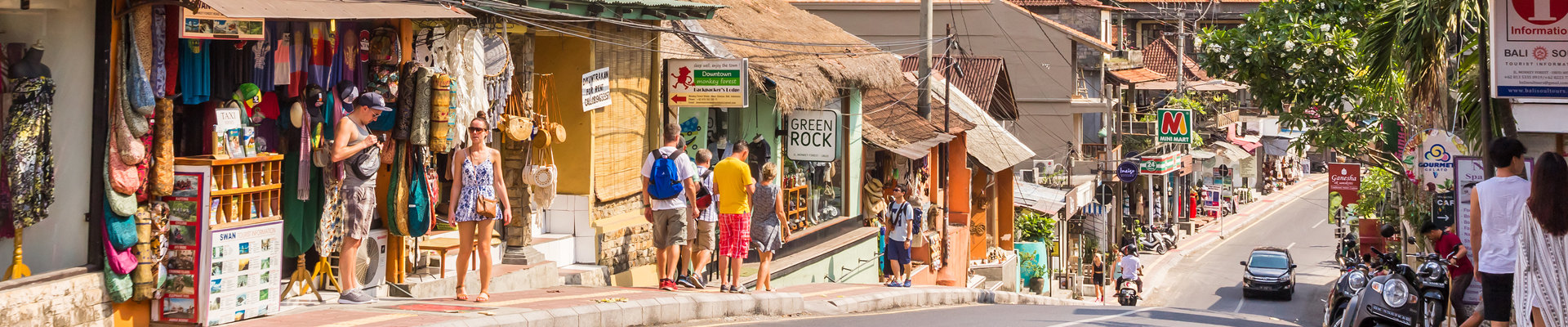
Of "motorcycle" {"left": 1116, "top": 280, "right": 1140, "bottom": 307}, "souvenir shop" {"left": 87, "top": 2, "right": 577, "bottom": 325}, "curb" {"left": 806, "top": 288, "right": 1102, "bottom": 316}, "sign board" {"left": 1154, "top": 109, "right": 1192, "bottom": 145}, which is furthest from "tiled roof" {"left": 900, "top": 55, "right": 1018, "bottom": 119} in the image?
"souvenir shop" {"left": 87, "top": 2, "right": 577, "bottom": 325}

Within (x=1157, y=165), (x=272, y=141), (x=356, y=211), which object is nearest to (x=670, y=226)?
(x=356, y=211)

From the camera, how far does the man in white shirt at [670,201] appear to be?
10258 millimetres

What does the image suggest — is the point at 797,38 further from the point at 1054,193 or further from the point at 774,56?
the point at 1054,193

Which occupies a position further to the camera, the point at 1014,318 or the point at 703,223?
the point at 1014,318

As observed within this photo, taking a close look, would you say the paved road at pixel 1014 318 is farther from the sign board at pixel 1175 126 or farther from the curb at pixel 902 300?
the sign board at pixel 1175 126

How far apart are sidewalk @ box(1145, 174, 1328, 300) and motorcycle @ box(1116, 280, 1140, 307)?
414 cm

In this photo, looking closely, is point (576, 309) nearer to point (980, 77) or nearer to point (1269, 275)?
point (980, 77)

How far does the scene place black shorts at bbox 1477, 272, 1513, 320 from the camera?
7309mm

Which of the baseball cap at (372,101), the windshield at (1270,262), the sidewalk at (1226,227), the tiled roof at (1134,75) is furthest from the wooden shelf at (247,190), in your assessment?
the tiled roof at (1134,75)

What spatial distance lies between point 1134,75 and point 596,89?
39060mm

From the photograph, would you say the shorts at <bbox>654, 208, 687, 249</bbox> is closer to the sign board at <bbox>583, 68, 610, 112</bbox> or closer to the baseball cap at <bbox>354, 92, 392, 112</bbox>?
the sign board at <bbox>583, 68, 610, 112</bbox>

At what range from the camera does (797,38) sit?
653 inches

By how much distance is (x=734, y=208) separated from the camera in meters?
10.5

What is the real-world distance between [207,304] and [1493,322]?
25.8ft
